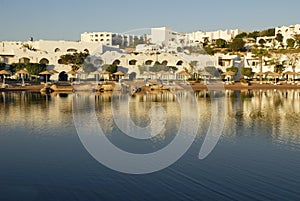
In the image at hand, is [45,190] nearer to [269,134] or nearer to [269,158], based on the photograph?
[269,158]

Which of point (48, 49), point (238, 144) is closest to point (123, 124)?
point (238, 144)

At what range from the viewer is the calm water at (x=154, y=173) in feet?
26.2

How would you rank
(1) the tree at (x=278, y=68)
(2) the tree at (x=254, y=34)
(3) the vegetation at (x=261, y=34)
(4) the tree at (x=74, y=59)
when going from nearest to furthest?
(4) the tree at (x=74, y=59)
(1) the tree at (x=278, y=68)
(3) the vegetation at (x=261, y=34)
(2) the tree at (x=254, y=34)

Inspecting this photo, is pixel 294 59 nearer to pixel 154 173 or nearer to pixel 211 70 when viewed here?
pixel 211 70

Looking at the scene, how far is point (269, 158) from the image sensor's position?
10.5 m

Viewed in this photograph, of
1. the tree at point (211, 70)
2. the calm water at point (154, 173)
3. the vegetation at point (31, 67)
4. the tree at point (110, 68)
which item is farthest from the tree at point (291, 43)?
the calm water at point (154, 173)

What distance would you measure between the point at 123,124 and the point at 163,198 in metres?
8.14

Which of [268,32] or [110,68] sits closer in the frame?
[110,68]

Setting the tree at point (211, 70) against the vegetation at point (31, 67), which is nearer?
the vegetation at point (31, 67)

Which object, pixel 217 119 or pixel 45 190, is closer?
pixel 45 190

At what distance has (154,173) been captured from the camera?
936 cm

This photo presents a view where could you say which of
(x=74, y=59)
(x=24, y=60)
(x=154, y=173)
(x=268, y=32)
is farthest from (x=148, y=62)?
(x=268, y=32)

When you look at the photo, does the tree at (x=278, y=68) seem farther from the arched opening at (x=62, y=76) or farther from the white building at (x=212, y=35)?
the white building at (x=212, y=35)

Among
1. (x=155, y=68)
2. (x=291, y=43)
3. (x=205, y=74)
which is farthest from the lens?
(x=291, y=43)
